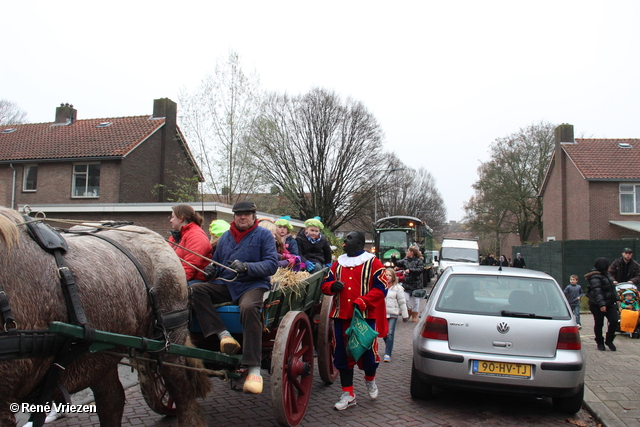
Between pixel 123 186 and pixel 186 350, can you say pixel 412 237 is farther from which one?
pixel 186 350

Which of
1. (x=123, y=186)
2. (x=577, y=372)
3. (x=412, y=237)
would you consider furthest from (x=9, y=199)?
(x=577, y=372)

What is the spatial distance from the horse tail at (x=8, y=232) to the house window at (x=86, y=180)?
25327 millimetres

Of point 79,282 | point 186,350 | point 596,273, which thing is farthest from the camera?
point 596,273

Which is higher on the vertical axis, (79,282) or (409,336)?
(79,282)

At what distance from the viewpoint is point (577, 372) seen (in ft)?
15.8

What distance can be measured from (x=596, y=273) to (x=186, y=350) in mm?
7637

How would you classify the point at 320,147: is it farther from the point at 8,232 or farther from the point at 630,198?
the point at 8,232

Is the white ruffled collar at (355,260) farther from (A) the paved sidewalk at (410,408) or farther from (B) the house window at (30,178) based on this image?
(B) the house window at (30,178)

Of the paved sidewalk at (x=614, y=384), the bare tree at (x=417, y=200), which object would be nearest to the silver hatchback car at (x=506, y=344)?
the paved sidewalk at (x=614, y=384)

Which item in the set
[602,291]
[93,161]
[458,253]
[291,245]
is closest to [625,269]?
[602,291]

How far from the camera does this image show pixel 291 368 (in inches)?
172

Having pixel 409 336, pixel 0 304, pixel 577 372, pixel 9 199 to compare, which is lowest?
pixel 409 336

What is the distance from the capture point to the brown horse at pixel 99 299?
2574mm

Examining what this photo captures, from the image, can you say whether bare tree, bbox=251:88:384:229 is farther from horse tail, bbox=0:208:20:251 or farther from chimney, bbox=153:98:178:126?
horse tail, bbox=0:208:20:251
